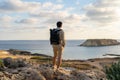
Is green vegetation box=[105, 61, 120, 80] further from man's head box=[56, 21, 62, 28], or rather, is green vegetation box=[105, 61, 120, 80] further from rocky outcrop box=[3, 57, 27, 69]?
rocky outcrop box=[3, 57, 27, 69]

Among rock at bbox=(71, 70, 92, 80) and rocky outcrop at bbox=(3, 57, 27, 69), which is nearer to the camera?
rock at bbox=(71, 70, 92, 80)

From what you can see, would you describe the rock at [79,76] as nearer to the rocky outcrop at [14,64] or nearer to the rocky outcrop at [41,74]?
the rocky outcrop at [41,74]

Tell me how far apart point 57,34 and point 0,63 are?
3309 millimetres

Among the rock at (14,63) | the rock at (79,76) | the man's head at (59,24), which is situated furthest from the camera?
the rock at (14,63)

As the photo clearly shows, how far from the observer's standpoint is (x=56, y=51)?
15.7m

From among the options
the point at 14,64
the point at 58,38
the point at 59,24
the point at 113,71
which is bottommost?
the point at 14,64

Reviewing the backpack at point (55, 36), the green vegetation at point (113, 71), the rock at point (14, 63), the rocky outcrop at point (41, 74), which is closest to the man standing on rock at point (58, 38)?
the backpack at point (55, 36)

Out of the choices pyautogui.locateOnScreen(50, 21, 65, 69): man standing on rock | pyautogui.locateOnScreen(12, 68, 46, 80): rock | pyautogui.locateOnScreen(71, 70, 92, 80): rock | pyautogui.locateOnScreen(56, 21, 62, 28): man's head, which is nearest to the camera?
pyautogui.locateOnScreen(12, 68, 46, 80): rock

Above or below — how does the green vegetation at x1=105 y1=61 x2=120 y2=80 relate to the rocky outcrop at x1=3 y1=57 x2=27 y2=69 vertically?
above

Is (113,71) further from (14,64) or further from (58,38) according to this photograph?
(14,64)

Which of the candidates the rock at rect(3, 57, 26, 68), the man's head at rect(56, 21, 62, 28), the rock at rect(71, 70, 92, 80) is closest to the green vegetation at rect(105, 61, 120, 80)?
the rock at rect(71, 70, 92, 80)

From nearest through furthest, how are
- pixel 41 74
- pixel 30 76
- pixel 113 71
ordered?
pixel 113 71, pixel 30 76, pixel 41 74

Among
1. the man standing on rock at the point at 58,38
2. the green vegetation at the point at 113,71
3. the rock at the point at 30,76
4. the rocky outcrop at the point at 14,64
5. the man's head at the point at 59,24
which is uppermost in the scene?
the man's head at the point at 59,24

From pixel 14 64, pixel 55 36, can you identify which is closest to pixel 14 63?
pixel 14 64
